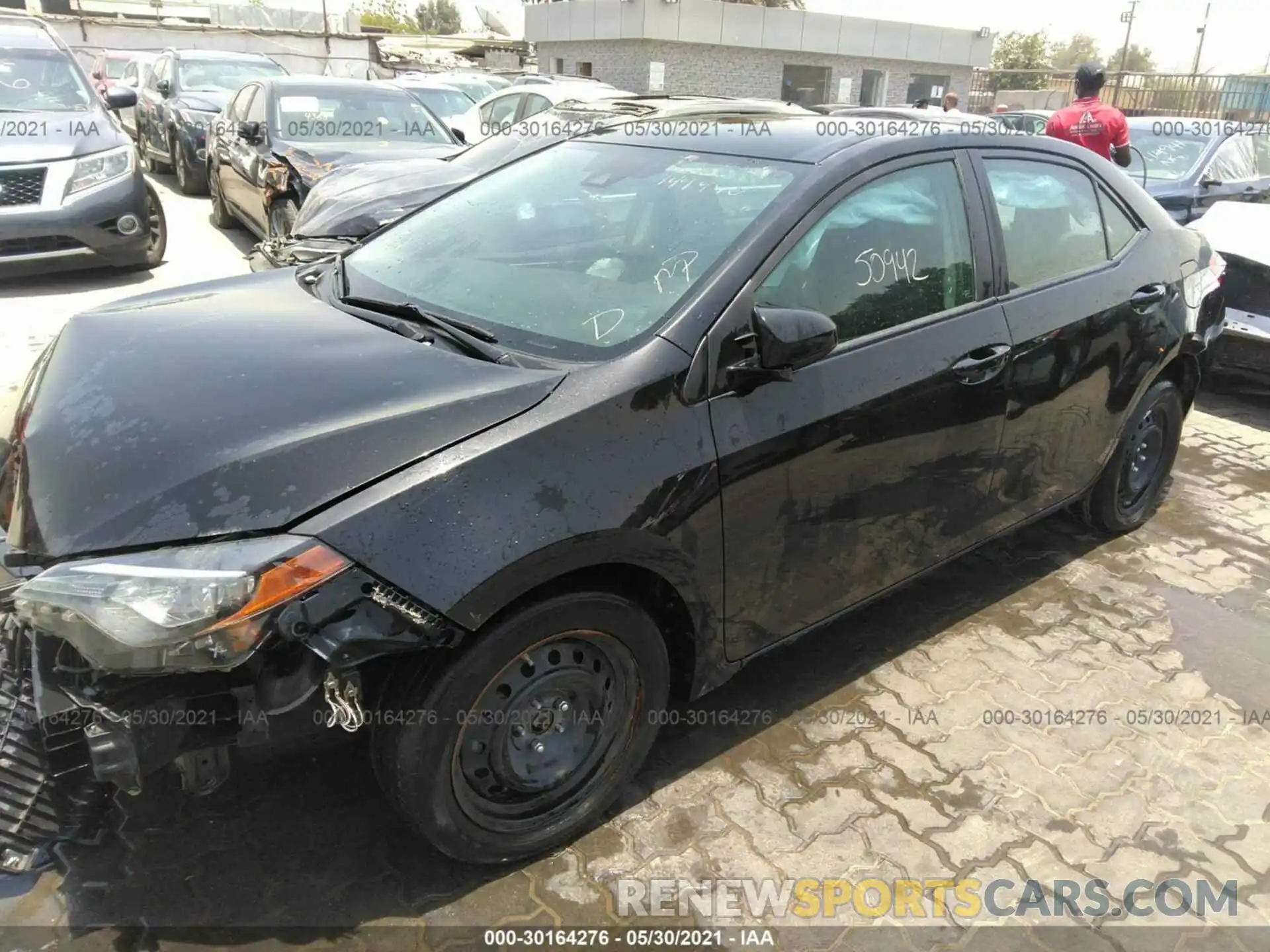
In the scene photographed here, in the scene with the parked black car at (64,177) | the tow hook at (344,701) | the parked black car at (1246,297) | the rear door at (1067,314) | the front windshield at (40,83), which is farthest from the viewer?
the front windshield at (40,83)

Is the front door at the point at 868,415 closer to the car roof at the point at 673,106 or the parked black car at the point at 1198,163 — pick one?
the car roof at the point at 673,106

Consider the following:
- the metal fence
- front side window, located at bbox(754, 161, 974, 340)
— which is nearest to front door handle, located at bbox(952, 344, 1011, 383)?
front side window, located at bbox(754, 161, 974, 340)

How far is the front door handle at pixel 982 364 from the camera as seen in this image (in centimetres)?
286

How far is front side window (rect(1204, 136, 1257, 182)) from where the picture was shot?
820cm

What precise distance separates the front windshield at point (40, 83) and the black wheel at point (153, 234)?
2.77 feet

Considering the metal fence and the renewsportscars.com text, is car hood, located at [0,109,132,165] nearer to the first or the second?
the renewsportscars.com text

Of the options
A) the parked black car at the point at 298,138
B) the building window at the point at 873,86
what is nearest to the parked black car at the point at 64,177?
the parked black car at the point at 298,138

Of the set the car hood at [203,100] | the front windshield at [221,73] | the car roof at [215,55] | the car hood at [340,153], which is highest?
the car roof at [215,55]

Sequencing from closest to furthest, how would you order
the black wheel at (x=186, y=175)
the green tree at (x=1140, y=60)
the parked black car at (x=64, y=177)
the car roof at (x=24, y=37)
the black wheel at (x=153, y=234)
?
the parked black car at (x=64, y=177), the black wheel at (x=153, y=234), the car roof at (x=24, y=37), the black wheel at (x=186, y=175), the green tree at (x=1140, y=60)

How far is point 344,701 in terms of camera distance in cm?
187

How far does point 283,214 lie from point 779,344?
5.94m

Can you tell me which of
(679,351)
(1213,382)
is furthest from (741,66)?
(679,351)

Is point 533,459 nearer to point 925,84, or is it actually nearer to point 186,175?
point 186,175

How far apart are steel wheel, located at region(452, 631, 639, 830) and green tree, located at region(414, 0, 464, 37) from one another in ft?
334
